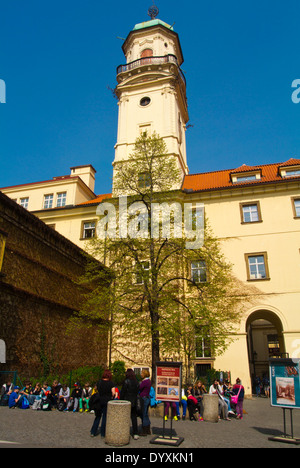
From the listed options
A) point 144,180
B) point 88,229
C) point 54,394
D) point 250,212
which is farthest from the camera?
point 88,229

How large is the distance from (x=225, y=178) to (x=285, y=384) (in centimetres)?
2289

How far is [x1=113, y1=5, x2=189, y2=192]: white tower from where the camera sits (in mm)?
32562

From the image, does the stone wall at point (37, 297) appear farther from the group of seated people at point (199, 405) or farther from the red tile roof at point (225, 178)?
the red tile roof at point (225, 178)

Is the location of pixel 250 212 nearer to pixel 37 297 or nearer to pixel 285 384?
pixel 37 297

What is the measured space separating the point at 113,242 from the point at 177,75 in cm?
2346

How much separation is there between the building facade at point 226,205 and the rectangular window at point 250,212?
0.07 meters

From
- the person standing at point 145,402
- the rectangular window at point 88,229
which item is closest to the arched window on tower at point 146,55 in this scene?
the rectangular window at point 88,229

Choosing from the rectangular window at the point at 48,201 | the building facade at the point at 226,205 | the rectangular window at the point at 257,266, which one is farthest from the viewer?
the rectangular window at the point at 48,201

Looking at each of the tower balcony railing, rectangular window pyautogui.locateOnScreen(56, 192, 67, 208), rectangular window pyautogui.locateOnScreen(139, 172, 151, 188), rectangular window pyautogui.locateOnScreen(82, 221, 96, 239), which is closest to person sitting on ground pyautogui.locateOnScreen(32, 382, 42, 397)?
rectangular window pyautogui.locateOnScreen(139, 172, 151, 188)

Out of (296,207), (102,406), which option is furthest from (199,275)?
(102,406)

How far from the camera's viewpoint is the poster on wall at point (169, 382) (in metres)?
8.94

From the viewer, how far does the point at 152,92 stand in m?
34.3
